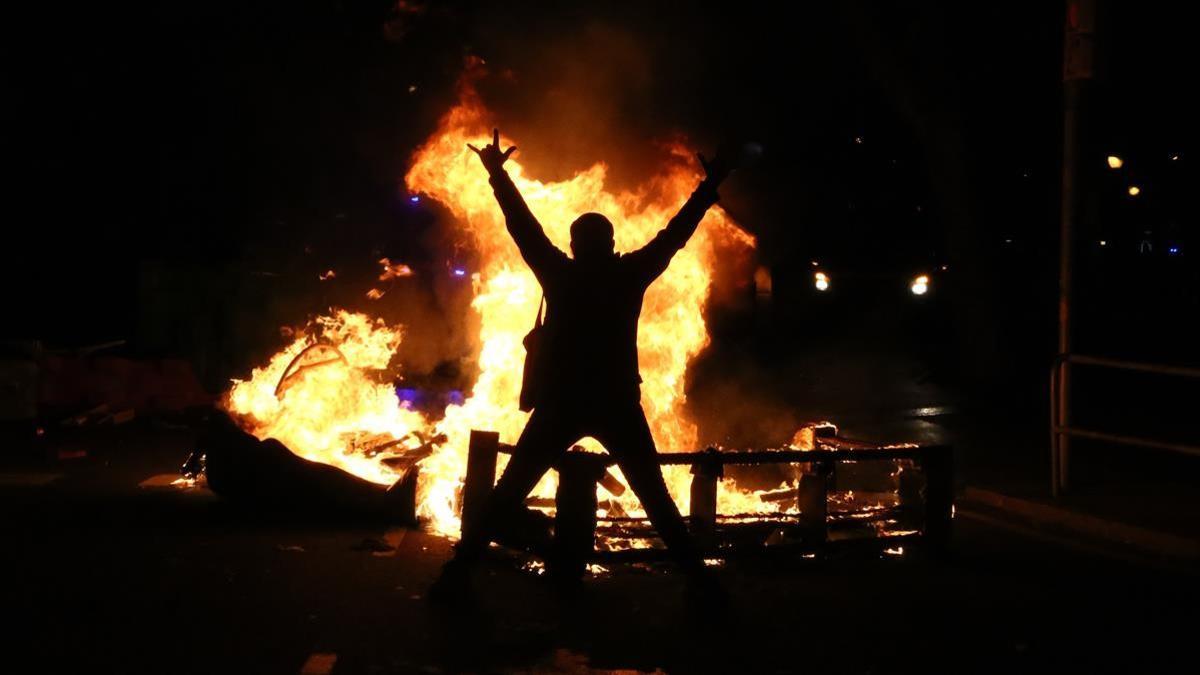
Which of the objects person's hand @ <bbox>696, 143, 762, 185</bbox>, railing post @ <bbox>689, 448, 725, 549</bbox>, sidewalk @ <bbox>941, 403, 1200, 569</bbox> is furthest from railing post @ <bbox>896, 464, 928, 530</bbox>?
person's hand @ <bbox>696, 143, 762, 185</bbox>

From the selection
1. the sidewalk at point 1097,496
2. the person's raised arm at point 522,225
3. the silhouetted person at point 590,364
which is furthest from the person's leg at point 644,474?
the sidewalk at point 1097,496

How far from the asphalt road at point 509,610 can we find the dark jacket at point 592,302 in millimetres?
1342

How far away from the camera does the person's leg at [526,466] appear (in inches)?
241

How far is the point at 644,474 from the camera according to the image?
6133 millimetres

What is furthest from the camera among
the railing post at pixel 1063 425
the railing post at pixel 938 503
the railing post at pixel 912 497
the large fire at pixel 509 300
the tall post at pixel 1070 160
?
the large fire at pixel 509 300

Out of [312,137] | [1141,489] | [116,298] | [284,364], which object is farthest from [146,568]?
[116,298]

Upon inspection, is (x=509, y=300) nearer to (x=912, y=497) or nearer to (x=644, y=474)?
(x=912, y=497)

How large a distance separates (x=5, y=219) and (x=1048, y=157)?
Result: 23.1 m

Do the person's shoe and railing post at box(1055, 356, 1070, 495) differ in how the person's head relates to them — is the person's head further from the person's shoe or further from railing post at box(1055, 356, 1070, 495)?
railing post at box(1055, 356, 1070, 495)

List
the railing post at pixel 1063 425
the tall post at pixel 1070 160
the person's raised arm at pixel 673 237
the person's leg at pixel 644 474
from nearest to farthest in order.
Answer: the person's leg at pixel 644 474, the person's raised arm at pixel 673 237, the railing post at pixel 1063 425, the tall post at pixel 1070 160

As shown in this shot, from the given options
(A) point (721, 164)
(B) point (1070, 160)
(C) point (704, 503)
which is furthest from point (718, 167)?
(B) point (1070, 160)

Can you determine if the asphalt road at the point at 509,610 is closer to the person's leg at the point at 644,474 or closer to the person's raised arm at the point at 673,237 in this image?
the person's leg at the point at 644,474

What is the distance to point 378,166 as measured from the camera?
815 inches

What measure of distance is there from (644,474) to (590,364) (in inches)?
28.1
